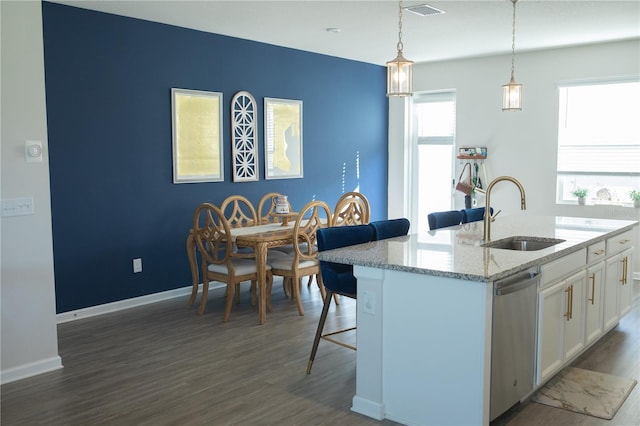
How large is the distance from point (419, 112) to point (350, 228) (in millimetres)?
5022

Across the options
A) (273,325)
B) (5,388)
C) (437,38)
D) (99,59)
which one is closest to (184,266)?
(273,325)

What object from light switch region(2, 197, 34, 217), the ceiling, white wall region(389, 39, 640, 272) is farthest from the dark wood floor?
the ceiling

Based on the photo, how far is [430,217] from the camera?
4617 millimetres

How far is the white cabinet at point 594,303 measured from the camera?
12.8 feet

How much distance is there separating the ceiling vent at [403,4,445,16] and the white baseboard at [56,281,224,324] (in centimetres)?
325

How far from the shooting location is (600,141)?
22.3 ft

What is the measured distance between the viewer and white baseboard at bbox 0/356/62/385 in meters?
3.68

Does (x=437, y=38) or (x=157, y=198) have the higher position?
(x=437, y=38)

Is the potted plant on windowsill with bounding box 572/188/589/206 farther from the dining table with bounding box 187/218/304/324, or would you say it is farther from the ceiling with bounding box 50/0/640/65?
the dining table with bounding box 187/218/304/324

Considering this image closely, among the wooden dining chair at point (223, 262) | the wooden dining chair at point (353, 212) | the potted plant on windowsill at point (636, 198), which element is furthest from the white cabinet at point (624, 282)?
the wooden dining chair at point (223, 262)

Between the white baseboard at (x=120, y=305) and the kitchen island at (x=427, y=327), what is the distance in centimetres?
276

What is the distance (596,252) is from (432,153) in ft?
14.6

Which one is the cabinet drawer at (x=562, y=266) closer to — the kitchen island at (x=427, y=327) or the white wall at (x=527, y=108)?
the kitchen island at (x=427, y=327)

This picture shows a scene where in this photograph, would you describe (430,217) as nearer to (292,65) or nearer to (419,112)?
(292,65)
